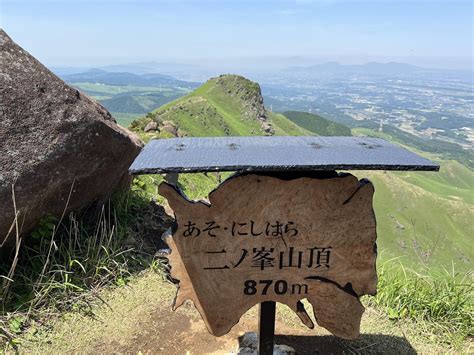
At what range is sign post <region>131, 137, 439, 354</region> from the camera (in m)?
3.04

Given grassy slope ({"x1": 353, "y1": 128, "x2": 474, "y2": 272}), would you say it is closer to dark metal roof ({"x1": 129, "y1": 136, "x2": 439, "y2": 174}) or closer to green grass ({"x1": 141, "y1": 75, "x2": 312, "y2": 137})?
green grass ({"x1": 141, "y1": 75, "x2": 312, "y2": 137})

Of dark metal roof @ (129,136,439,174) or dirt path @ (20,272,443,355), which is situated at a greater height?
dark metal roof @ (129,136,439,174)

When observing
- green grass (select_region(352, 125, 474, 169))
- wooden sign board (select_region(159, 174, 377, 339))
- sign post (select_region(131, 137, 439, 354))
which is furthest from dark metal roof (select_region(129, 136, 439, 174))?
green grass (select_region(352, 125, 474, 169))

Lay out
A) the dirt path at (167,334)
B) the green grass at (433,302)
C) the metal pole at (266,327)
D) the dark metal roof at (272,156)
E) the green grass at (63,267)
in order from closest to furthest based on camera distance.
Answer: the dark metal roof at (272,156) < the metal pole at (266,327) < the dirt path at (167,334) < the green grass at (63,267) < the green grass at (433,302)

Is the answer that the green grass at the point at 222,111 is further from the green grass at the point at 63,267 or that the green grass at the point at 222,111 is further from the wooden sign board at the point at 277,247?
the wooden sign board at the point at 277,247

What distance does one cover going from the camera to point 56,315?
4.36 m

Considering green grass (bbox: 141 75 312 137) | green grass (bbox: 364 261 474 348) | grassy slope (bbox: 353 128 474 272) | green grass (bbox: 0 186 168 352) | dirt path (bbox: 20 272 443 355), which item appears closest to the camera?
dirt path (bbox: 20 272 443 355)

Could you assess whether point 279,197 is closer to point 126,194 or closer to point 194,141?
point 194,141

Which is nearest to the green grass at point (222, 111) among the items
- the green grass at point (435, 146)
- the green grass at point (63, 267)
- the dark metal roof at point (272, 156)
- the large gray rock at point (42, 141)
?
the green grass at point (63, 267)

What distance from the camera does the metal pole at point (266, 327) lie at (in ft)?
11.5

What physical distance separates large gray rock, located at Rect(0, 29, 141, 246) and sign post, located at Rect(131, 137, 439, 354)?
176 cm

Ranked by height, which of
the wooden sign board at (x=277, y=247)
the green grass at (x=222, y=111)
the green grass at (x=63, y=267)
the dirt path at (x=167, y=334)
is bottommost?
the green grass at (x=222, y=111)

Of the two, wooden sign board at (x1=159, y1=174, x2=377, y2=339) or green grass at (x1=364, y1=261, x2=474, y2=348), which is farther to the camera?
green grass at (x1=364, y1=261, x2=474, y2=348)

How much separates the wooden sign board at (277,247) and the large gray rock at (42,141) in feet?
6.51
